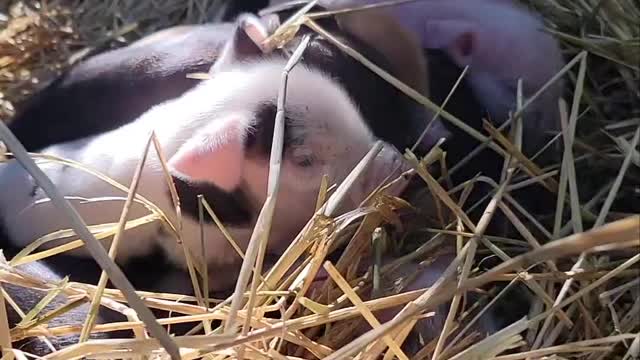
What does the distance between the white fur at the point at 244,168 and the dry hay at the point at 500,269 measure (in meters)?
0.08

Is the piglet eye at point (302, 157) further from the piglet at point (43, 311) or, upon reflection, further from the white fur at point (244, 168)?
the piglet at point (43, 311)

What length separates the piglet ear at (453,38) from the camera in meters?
1.39

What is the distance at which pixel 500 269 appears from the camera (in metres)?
0.66

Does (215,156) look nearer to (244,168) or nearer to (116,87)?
(244,168)

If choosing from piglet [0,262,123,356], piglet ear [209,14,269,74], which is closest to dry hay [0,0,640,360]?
piglet [0,262,123,356]

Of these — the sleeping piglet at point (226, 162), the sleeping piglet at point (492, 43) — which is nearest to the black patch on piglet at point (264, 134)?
the sleeping piglet at point (226, 162)

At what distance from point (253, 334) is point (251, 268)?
10 cm

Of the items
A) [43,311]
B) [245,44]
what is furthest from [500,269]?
[245,44]

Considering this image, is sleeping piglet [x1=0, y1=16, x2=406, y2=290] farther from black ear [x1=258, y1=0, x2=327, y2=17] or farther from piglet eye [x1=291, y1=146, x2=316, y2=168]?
black ear [x1=258, y1=0, x2=327, y2=17]

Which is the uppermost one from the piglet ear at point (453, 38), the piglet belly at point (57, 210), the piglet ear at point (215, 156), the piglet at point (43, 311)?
the piglet ear at point (453, 38)

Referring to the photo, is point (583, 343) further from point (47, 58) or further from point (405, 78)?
point (47, 58)

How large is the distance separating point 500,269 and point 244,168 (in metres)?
0.50

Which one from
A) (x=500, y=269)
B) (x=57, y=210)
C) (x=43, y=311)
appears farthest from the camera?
(x=57, y=210)

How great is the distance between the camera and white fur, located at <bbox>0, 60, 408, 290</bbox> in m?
1.16
